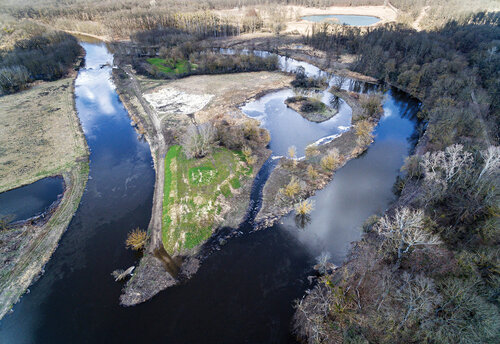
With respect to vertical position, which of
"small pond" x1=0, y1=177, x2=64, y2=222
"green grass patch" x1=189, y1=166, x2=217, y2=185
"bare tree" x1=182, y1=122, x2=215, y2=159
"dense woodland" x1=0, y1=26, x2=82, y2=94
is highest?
"dense woodland" x1=0, y1=26, x2=82, y2=94

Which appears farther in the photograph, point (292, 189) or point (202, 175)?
point (202, 175)

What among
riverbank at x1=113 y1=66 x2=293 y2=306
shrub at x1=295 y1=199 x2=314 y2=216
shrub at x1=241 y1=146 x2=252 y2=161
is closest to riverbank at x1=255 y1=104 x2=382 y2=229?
shrub at x1=295 y1=199 x2=314 y2=216

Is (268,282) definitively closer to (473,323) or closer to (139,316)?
(139,316)

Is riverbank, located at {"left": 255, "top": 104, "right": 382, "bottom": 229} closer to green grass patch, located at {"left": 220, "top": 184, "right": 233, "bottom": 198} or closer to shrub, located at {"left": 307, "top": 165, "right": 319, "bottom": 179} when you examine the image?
shrub, located at {"left": 307, "top": 165, "right": 319, "bottom": 179}

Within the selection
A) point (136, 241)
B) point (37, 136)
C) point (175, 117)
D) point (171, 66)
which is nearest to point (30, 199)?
point (136, 241)

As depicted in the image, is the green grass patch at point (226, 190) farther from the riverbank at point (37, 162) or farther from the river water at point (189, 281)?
the riverbank at point (37, 162)

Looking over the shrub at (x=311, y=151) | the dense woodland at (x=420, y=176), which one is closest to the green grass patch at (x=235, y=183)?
the shrub at (x=311, y=151)

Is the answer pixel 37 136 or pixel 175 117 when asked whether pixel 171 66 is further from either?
pixel 37 136

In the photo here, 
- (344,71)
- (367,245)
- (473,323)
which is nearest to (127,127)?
(367,245)
